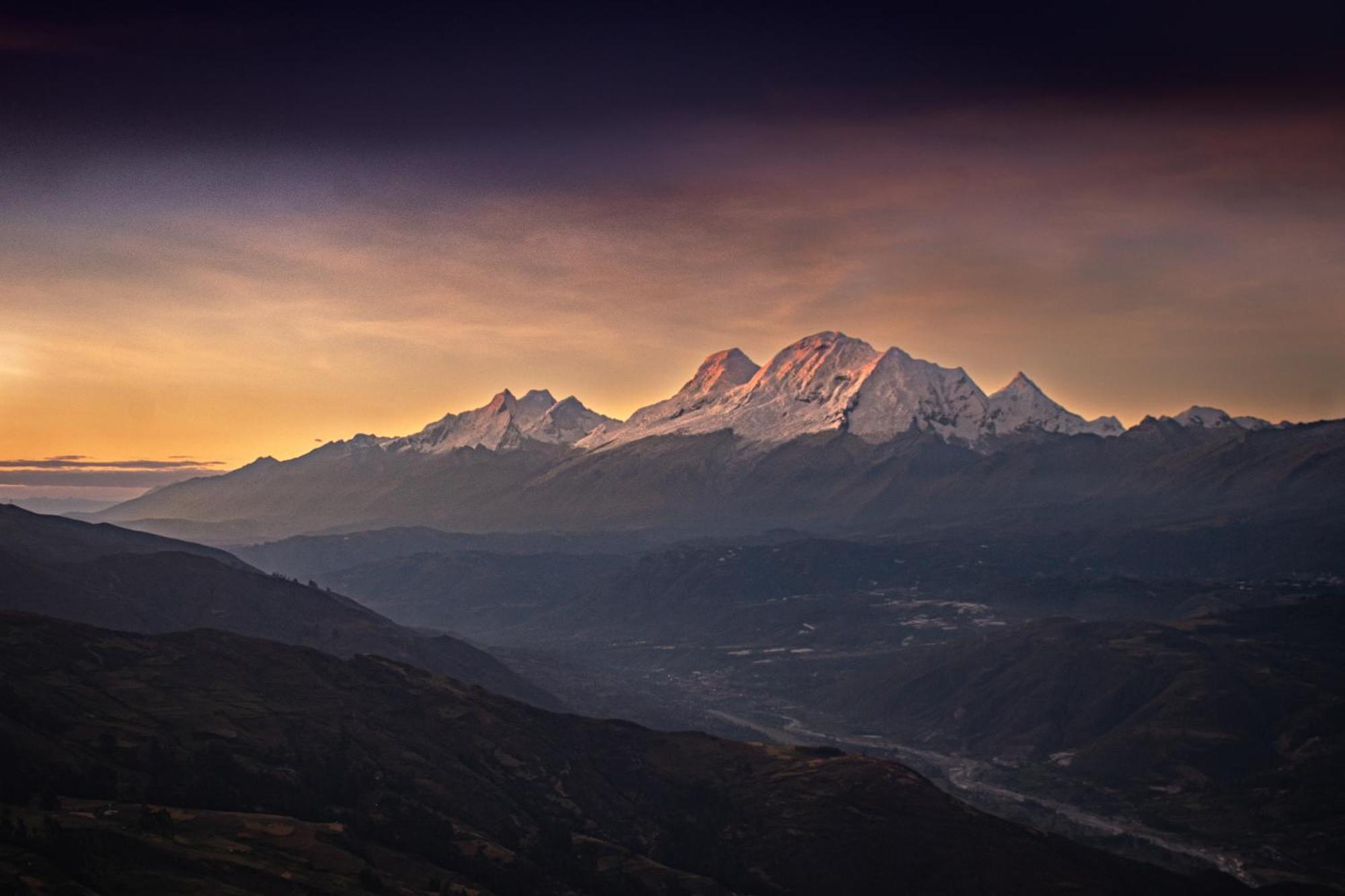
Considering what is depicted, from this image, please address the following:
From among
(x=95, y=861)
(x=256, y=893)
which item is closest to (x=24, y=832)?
(x=95, y=861)

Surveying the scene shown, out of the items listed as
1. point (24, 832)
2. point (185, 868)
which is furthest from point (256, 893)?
point (24, 832)

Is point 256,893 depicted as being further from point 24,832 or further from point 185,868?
point 24,832

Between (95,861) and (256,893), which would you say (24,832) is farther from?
(256,893)
